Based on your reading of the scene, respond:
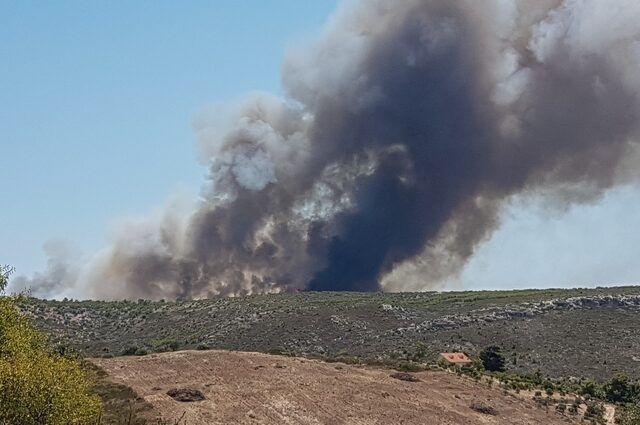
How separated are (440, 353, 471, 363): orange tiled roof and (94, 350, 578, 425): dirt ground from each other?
41.6 ft

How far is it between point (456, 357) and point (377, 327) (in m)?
21.1

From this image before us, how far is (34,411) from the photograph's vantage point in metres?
37.3

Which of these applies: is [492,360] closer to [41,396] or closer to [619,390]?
[619,390]

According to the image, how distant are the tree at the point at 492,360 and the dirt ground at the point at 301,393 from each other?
1359cm

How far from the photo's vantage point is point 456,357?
3895 inches

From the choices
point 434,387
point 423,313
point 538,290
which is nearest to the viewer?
point 434,387

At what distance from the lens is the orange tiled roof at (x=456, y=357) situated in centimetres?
9733

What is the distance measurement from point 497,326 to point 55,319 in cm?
6854

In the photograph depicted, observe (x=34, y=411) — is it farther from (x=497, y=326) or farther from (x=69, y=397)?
(x=497, y=326)

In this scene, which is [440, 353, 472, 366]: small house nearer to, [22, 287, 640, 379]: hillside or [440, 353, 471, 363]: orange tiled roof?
[440, 353, 471, 363]: orange tiled roof

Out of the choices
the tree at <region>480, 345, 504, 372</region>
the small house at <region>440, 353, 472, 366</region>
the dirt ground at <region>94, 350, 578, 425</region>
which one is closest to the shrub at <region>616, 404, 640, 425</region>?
the dirt ground at <region>94, 350, 578, 425</region>

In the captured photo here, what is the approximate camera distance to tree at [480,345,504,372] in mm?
96062

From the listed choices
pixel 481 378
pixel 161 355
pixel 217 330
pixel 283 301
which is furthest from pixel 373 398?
pixel 283 301

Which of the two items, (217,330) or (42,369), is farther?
(217,330)
